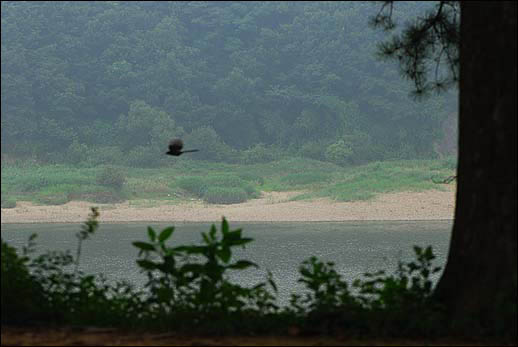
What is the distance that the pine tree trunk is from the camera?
3758 millimetres

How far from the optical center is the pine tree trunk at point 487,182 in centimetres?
376

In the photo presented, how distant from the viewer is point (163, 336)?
12.2ft

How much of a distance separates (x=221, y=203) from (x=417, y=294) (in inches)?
1026

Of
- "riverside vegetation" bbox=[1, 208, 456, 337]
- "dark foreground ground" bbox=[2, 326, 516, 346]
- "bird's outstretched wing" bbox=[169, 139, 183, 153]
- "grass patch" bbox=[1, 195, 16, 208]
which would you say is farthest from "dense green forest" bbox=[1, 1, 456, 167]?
"dark foreground ground" bbox=[2, 326, 516, 346]

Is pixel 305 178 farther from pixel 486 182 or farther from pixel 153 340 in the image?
pixel 153 340

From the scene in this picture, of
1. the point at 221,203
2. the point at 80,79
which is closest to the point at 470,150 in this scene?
the point at 221,203

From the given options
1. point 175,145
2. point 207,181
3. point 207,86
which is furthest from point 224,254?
point 207,86

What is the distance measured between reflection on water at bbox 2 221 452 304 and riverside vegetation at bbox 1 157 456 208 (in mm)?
2639

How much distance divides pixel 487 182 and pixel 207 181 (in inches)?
1095

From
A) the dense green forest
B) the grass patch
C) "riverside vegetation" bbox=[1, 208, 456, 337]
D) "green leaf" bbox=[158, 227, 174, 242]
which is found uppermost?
the dense green forest

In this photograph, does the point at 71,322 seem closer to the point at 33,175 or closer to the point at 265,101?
the point at 33,175

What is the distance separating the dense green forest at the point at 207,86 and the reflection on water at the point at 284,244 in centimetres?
1041

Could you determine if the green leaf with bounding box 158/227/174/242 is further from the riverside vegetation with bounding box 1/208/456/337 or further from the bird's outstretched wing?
the bird's outstretched wing

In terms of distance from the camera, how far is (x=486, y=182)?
3820mm
